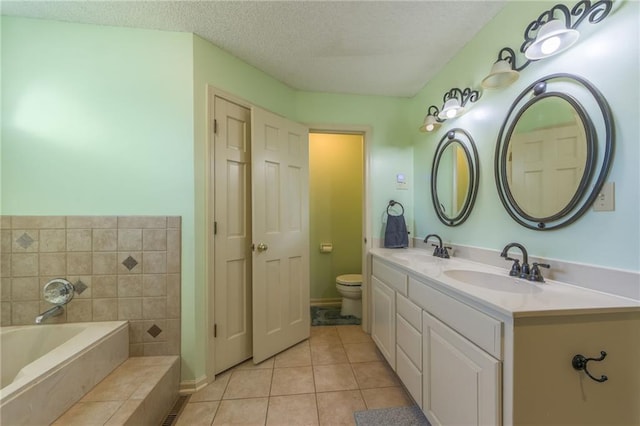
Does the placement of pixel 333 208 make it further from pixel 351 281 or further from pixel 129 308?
pixel 129 308

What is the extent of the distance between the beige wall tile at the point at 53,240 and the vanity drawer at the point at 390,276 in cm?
217

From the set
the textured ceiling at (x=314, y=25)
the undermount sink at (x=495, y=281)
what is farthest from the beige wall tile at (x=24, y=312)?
the undermount sink at (x=495, y=281)

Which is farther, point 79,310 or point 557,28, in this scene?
point 79,310

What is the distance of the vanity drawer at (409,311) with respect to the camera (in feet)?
4.50

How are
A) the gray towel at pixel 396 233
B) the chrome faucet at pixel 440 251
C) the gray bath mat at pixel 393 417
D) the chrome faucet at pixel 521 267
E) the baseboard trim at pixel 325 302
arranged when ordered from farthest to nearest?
1. the baseboard trim at pixel 325 302
2. the gray towel at pixel 396 233
3. the chrome faucet at pixel 440 251
4. the gray bath mat at pixel 393 417
5. the chrome faucet at pixel 521 267

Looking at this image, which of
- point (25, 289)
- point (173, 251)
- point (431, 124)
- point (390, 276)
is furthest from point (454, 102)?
point (25, 289)

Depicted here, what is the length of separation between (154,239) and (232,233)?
502mm

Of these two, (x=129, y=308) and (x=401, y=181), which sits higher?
(x=401, y=181)

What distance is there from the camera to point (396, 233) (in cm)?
229

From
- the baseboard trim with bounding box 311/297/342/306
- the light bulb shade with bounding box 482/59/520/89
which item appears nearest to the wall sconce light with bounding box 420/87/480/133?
the light bulb shade with bounding box 482/59/520/89

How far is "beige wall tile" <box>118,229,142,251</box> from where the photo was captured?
158cm

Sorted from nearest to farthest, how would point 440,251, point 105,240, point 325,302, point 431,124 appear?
point 105,240, point 440,251, point 431,124, point 325,302

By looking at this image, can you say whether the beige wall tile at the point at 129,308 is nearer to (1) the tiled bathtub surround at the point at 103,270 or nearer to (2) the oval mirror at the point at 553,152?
(1) the tiled bathtub surround at the point at 103,270

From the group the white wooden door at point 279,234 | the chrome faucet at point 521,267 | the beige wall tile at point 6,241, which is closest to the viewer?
the chrome faucet at point 521,267
